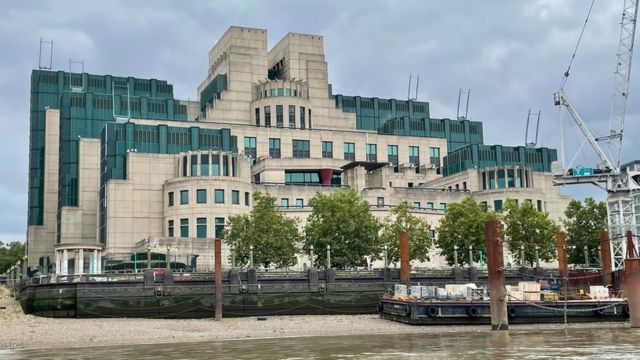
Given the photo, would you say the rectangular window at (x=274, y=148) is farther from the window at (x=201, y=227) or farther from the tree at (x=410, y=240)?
the tree at (x=410, y=240)

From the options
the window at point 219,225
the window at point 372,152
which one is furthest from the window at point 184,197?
the window at point 372,152

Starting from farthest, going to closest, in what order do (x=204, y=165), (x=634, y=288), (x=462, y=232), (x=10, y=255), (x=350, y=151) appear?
1. (x=10, y=255)
2. (x=350, y=151)
3. (x=204, y=165)
4. (x=462, y=232)
5. (x=634, y=288)

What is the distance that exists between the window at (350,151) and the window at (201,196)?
4757 centimetres

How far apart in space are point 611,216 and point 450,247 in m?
20.8

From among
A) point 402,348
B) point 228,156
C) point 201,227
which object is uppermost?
point 228,156

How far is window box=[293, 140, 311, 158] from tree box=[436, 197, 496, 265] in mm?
50507

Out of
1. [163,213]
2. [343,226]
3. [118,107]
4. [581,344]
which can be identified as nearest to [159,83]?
[118,107]

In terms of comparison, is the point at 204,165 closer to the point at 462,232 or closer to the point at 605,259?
the point at 462,232

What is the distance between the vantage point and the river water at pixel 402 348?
39750 millimetres

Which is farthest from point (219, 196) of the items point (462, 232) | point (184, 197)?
point (462, 232)

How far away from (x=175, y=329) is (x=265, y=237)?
3582 cm

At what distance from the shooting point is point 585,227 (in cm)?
11075

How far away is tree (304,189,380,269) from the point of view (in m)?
97.5

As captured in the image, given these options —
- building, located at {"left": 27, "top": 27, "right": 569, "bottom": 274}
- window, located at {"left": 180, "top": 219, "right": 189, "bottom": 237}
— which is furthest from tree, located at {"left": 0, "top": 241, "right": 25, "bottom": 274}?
window, located at {"left": 180, "top": 219, "right": 189, "bottom": 237}
